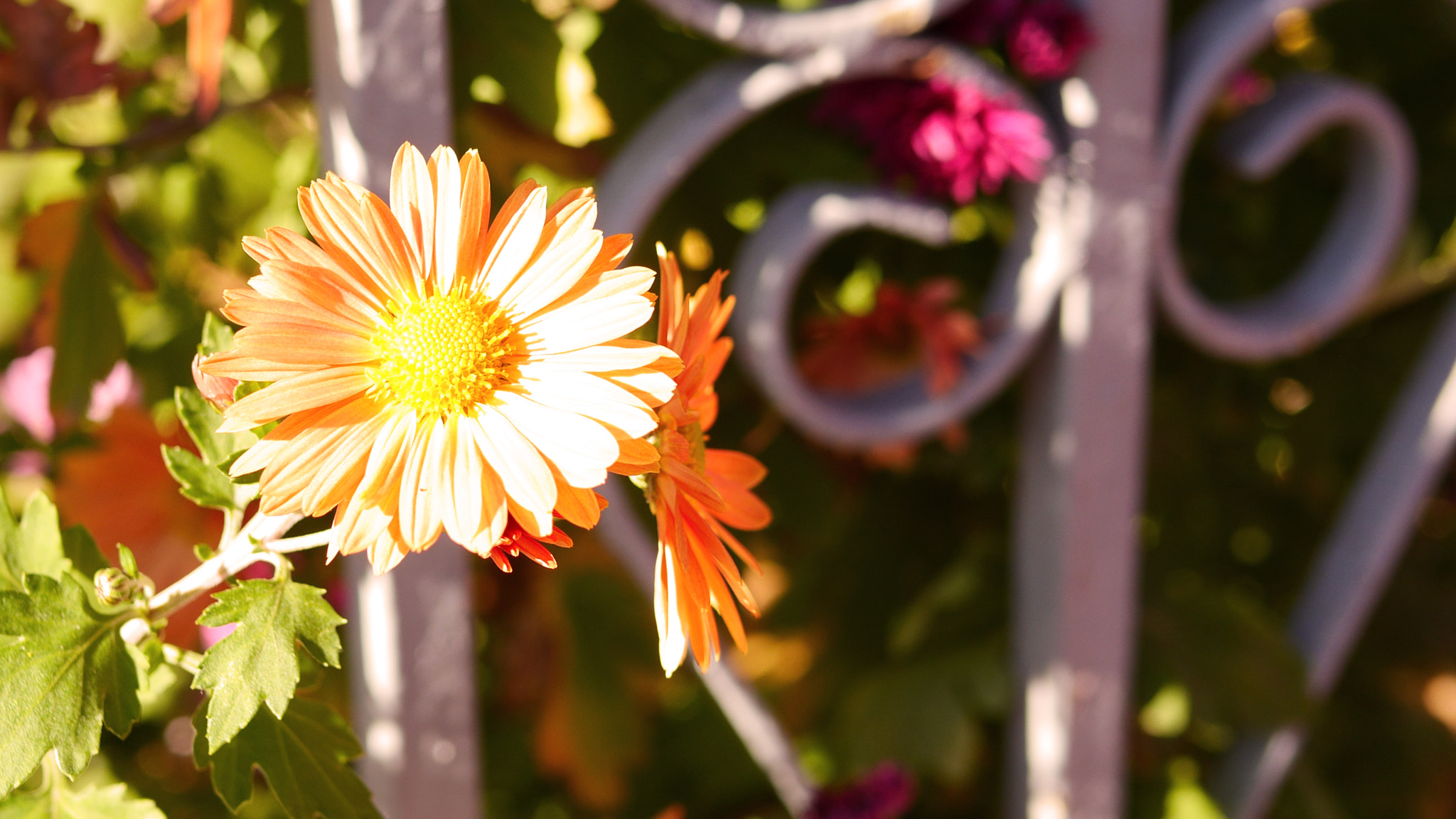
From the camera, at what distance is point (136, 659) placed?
1.11 ft

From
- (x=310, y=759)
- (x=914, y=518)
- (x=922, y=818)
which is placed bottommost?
(x=922, y=818)

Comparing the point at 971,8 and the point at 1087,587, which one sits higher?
the point at 971,8

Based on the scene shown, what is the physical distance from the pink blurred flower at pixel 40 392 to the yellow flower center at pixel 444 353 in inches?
18.7

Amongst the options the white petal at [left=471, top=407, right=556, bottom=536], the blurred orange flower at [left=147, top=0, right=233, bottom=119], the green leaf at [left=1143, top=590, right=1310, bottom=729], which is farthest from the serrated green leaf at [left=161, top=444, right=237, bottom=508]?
the green leaf at [left=1143, top=590, right=1310, bottom=729]

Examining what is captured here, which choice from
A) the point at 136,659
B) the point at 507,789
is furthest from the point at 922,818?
the point at 136,659

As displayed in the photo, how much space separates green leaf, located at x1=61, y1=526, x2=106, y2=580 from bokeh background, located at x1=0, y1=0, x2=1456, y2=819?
0.06 m

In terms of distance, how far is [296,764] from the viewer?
0.35 meters

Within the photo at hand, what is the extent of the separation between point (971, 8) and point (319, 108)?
378 mm

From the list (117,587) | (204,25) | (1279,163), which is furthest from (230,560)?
(1279,163)

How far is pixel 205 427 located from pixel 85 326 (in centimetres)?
28

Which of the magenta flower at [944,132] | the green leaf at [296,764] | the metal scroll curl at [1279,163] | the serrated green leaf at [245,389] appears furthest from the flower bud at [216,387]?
the metal scroll curl at [1279,163]

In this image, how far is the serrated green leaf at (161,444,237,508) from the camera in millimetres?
345

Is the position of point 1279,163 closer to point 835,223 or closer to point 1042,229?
point 1042,229

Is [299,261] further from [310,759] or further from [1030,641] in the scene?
[1030,641]
